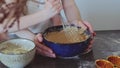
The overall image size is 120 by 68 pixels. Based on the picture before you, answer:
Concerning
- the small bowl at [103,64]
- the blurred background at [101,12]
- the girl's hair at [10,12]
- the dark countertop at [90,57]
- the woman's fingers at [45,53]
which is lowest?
the blurred background at [101,12]

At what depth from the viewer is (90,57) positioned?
98cm

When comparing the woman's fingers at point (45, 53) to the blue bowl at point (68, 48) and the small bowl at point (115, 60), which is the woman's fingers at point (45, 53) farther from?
the small bowl at point (115, 60)

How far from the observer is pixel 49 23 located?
1.26 m

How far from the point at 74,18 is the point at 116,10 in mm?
786

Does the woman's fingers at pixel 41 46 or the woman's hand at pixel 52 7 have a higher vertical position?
the woman's hand at pixel 52 7

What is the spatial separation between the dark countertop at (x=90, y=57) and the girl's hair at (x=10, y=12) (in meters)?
0.22

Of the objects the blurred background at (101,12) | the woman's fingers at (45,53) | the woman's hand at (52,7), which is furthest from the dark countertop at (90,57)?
the blurred background at (101,12)

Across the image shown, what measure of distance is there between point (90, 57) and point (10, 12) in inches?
16.2

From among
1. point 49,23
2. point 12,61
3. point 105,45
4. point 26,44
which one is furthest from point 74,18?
point 12,61

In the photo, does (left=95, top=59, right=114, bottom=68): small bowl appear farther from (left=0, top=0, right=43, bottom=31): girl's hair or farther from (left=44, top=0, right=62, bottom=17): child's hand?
(left=0, top=0, right=43, bottom=31): girl's hair

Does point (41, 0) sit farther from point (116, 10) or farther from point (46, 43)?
point (116, 10)

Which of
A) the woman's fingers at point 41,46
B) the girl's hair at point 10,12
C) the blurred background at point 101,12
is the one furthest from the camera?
the blurred background at point 101,12

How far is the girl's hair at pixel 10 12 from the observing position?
1.05 m

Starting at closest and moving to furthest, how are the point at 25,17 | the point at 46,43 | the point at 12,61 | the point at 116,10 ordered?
1. the point at 12,61
2. the point at 46,43
3. the point at 25,17
4. the point at 116,10
